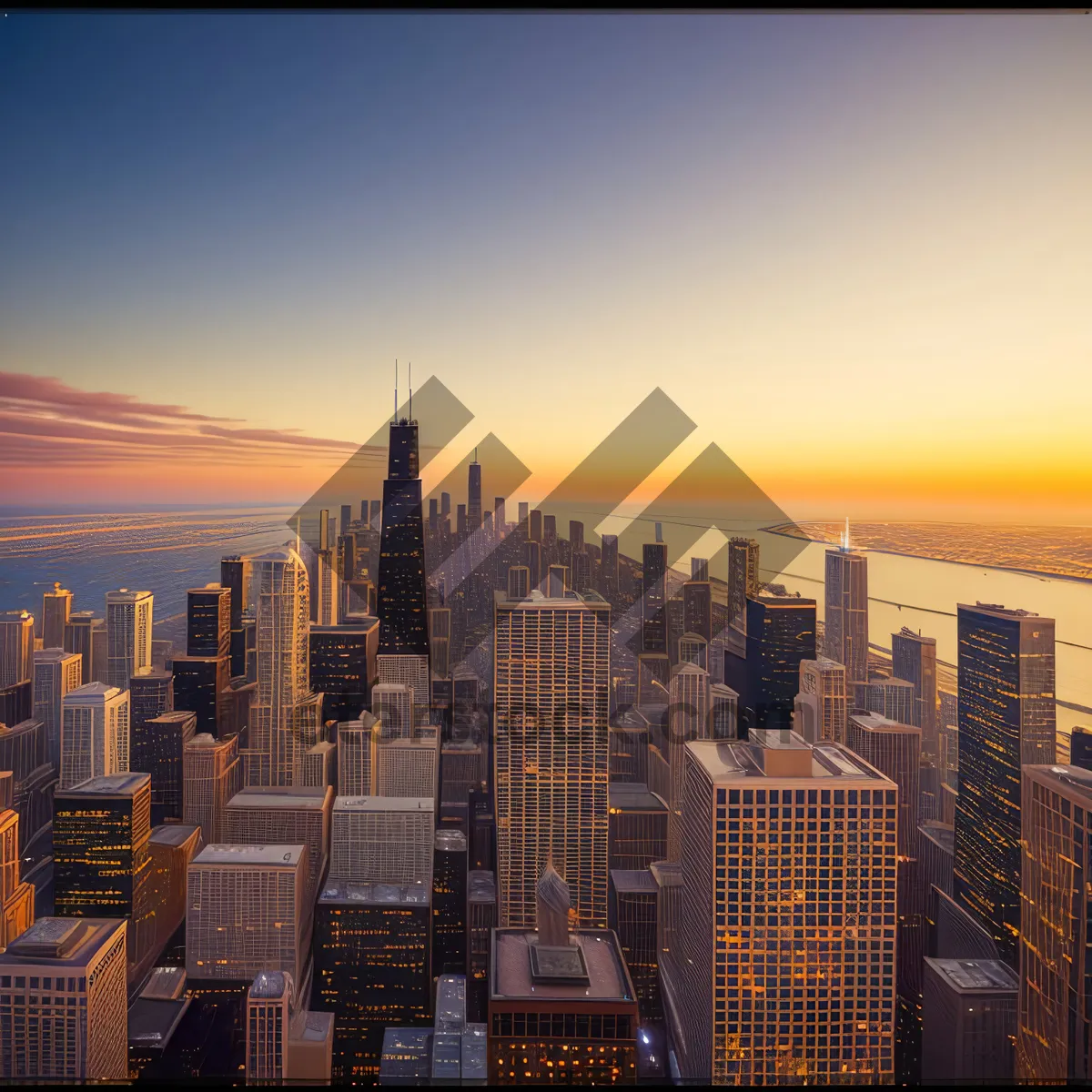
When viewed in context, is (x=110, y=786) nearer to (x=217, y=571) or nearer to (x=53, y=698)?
(x=53, y=698)

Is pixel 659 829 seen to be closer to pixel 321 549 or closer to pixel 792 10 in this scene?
pixel 321 549

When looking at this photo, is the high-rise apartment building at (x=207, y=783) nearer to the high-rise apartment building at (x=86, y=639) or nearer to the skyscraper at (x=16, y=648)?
the high-rise apartment building at (x=86, y=639)

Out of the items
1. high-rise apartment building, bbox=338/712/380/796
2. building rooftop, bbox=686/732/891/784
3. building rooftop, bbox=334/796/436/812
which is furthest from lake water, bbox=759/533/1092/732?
high-rise apartment building, bbox=338/712/380/796

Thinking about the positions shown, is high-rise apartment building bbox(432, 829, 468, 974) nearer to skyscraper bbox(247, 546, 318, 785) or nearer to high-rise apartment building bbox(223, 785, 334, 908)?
high-rise apartment building bbox(223, 785, 334, 908)

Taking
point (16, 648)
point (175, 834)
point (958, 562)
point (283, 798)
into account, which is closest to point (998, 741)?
point (958, 562)

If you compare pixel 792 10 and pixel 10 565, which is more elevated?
pixel 792 10

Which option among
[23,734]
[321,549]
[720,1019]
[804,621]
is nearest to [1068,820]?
[720,1019]
